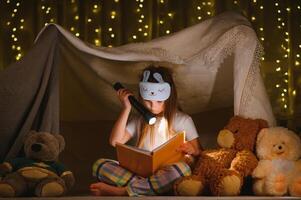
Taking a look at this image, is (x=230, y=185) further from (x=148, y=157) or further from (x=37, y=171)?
(x=37, y=171)

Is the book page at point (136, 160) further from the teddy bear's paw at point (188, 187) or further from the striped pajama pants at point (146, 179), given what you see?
the teddy bear's paw at point (188, 187)

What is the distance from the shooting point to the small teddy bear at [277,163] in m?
2.10

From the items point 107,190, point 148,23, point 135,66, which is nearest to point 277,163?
point 107,190

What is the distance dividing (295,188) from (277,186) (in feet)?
0.20

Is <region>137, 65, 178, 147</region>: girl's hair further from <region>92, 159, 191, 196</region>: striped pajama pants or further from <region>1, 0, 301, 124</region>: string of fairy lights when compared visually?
<region>1, 0, 301, 124</region>: string of fairy lights

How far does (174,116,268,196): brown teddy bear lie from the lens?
208 centimetres

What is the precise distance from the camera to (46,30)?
7.78 feet

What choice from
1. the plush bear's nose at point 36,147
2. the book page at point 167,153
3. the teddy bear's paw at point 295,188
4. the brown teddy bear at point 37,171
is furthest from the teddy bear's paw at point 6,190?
the teddy bear's paw at point 295,188

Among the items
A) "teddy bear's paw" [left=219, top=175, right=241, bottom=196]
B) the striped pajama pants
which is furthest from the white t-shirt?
"teddy bear's paw" [left=219, top=175, right=241, bottom=196]

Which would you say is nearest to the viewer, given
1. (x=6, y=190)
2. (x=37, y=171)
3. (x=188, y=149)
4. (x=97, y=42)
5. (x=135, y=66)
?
(x=6, y=190)

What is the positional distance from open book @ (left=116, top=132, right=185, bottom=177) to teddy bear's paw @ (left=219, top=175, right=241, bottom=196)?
0.22 meters

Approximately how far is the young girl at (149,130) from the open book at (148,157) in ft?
0.08

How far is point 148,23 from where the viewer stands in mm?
3127

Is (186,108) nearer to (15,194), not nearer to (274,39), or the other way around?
(274,39)
